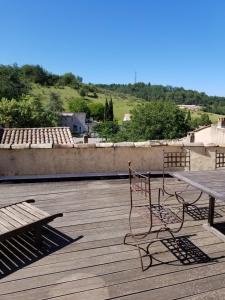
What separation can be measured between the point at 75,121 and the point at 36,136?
51.8m

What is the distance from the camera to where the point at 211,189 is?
341cm

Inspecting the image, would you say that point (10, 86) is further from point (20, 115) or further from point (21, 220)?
point (21, 220)

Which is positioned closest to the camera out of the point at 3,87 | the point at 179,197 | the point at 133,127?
the point at 179,197

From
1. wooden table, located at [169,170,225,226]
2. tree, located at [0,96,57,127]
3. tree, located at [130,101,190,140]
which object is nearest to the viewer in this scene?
wooden table, located at [169,170,225,226]

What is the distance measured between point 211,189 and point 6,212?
86.6 inches

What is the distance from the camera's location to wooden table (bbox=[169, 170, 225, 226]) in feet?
11.0

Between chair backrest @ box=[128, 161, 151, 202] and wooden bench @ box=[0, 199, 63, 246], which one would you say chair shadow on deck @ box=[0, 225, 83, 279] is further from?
chair backrest @ box=[128, 161, 151, 202]

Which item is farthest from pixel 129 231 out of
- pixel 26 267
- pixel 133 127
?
pixel 133 127

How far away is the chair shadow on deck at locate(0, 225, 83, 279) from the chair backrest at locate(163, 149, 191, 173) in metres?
3.20

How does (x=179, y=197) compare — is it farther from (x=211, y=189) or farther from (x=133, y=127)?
(x=133, y=127)

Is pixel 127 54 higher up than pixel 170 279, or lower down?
higher up

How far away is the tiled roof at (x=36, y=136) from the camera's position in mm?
12890

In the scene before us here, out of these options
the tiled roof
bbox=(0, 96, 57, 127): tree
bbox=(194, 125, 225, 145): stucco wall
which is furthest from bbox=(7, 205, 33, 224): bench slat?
bbox=(0, 96, 57, 127): tree

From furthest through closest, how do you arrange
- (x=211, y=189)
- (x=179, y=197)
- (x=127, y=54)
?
1. (x=127, y=54)
2. (x=179, y=197)
3. (x=211, y=189)
